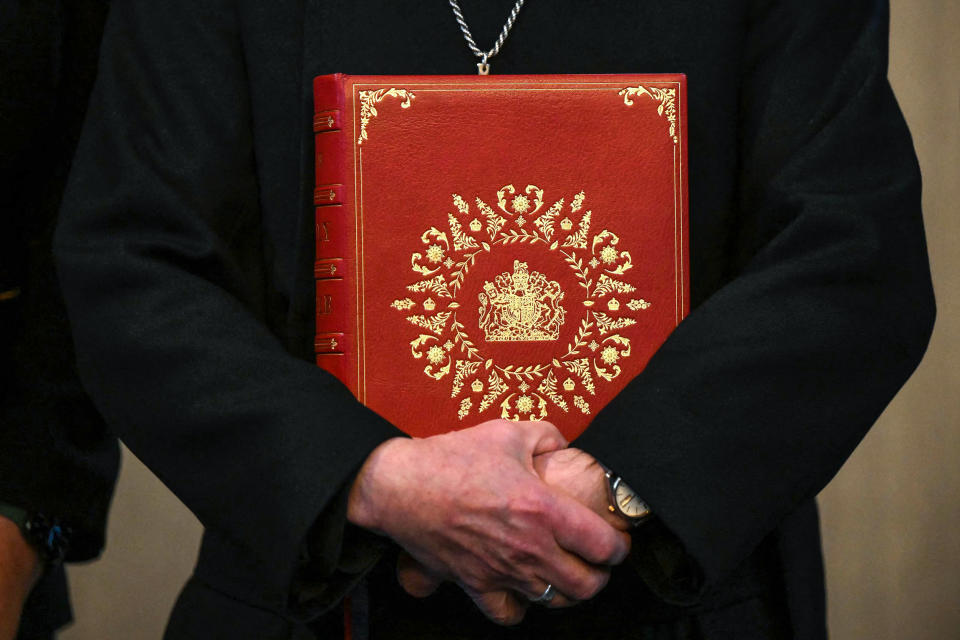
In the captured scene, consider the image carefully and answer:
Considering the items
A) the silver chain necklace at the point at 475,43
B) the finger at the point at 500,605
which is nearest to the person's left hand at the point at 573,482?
the finger at the point at 500,605

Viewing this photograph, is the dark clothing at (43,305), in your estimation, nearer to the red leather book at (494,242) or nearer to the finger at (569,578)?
the red leather book at (494,242)

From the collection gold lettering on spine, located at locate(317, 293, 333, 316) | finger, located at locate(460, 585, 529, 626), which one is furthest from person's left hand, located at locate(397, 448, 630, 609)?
gold lettering on spine, located at locate(317, 293, 333, 316)

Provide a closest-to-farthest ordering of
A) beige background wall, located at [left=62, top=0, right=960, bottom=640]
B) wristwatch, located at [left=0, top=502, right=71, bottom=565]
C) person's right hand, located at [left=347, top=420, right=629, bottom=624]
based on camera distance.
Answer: person's right hand, located at [left=347, top=420, right=629, bottom=624] → wristwatch, located at [left=0, top=502, right=71, bottom=565] → beige background wall, located at [left=62, top=0, right=960, bottom=640]

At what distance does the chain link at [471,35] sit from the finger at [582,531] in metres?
0.46

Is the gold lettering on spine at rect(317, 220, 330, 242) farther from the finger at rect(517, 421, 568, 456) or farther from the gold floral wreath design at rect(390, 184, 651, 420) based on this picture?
the finger at rect(517, 421, 568, 456)

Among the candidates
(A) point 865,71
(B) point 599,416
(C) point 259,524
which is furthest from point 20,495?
(A) point 865,71

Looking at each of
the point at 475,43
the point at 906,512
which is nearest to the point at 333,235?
the point at 475,43

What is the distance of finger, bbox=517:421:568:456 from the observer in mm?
1000

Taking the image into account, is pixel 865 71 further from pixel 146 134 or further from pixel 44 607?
pixel 44 607

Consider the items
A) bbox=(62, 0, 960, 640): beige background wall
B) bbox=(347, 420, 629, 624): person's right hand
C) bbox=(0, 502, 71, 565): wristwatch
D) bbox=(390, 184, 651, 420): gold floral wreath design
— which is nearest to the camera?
bbox=(347, 420, 629, 624): person's right hand

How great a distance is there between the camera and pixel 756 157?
1107 millimetres

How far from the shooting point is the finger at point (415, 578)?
1018 millimetres

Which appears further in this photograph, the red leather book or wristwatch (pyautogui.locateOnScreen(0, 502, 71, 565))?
wristwatch (pyautogui.locateOnScreen(0, 502, 71, 565))

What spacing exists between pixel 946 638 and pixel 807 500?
1.46m
